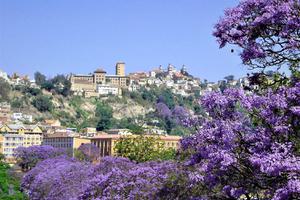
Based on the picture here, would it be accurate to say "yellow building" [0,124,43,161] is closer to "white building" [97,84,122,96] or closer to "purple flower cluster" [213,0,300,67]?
"white building" [97,84,122,96]

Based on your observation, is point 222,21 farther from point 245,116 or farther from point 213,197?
point 213,197

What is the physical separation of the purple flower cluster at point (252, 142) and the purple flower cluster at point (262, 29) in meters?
0.88

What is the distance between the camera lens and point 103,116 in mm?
159875

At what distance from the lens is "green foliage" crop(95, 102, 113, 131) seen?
6043 inches

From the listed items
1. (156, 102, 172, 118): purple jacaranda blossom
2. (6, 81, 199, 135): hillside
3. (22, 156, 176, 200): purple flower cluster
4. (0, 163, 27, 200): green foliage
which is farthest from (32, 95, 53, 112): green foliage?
(22, 156, 176, 200): purple flower cluster

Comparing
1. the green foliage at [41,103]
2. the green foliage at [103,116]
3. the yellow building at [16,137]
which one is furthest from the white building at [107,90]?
the yellow building at [16,137]

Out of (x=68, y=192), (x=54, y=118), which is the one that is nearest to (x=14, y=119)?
(x=54, y=118)

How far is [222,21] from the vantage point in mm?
12234

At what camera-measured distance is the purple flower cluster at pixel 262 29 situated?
11203mm

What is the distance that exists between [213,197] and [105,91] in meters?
177

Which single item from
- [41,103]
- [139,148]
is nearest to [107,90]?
[41,103]

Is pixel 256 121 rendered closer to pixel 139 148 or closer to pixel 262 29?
pixel 262 29

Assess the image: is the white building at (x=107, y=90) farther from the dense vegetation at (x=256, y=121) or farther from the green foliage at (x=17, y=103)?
the dense vegetation at (x=256, y=121)

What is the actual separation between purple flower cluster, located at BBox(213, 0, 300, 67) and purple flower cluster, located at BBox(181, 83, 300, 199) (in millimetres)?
875
